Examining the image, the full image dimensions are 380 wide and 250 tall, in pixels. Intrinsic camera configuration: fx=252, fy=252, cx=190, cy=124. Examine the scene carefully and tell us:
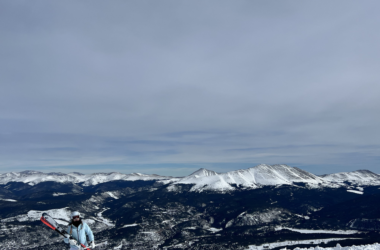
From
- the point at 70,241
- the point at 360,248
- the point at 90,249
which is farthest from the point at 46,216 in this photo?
the point at 360,248

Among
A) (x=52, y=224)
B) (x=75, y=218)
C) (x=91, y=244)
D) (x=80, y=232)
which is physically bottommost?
(x=91, y=244)

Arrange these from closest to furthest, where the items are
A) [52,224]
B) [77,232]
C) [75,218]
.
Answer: [75,218], [77,232], [52,224]

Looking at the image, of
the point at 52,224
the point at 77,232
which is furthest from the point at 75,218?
the point at 52,224

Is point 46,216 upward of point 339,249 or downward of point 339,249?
upward

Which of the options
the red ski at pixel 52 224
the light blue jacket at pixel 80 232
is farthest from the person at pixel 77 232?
the red ski at pixel 52 224

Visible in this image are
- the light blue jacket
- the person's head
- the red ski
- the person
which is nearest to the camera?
the red ski

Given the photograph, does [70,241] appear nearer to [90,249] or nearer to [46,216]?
[90,249]

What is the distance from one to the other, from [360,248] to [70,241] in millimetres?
62210

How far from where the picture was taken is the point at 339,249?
6188cm

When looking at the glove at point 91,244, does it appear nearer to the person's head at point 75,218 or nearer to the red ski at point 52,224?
the red ski at point 52,224

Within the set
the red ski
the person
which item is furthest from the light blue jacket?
the red ski

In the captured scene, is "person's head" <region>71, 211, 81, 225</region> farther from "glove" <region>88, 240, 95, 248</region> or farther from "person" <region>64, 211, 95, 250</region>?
"glove" <region>88, 240, 95, 248</region>

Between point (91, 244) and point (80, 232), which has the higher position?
point (80, 232)

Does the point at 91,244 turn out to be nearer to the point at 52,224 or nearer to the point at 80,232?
the point at 80,232
